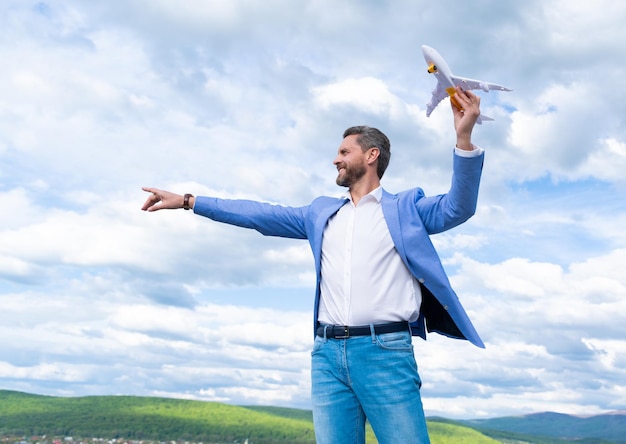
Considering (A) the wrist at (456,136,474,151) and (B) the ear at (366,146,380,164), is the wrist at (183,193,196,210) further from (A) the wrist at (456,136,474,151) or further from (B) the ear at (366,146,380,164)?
(A) the wrist at (456,136,474,151)

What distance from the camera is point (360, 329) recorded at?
233 inches

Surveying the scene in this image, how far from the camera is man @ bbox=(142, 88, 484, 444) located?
5.84 meters

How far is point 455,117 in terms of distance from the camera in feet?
20.1

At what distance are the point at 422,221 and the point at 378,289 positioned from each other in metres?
0.84

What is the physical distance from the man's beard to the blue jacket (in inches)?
7.4

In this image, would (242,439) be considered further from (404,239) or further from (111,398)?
(404,239)

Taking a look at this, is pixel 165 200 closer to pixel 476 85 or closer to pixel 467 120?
pixel 467 120

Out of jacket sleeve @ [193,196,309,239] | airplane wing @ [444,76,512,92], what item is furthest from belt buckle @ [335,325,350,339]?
airplane wing @ [444,76,512,92]

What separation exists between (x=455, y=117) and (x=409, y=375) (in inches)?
90.2

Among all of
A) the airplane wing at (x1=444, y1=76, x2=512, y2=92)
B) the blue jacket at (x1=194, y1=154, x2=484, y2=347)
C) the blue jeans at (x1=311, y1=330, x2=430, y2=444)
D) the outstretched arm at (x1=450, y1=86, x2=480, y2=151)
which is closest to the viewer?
the blue jeans at (x1=311, y1=330, x2=430, y2=444)

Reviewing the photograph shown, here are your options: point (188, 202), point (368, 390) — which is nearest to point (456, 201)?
point (368, 390)

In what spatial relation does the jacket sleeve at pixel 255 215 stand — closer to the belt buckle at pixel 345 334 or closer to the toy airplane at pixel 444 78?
the belt buckle at pixel 345 334

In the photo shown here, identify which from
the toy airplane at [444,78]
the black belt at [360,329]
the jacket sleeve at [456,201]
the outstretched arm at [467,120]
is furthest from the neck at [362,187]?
the toy airplane at [444,78]

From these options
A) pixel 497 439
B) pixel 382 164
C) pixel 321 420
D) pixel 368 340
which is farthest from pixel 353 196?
pixel 497 439
